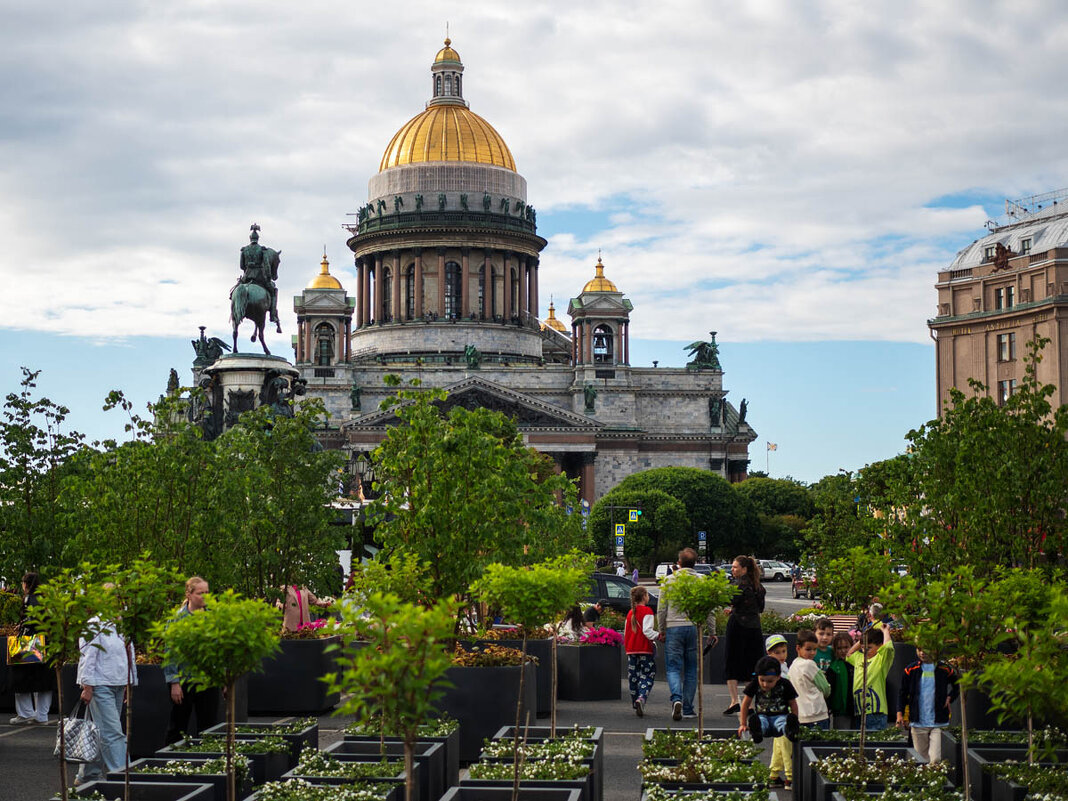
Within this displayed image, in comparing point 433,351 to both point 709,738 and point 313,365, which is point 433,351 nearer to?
point 313,365

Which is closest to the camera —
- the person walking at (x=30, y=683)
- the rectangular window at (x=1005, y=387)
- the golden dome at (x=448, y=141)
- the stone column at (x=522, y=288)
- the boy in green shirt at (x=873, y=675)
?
the boy in green shirt at (x=873, y=675)

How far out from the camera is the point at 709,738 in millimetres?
13086

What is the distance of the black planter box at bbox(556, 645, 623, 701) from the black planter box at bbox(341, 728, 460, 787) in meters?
7.78

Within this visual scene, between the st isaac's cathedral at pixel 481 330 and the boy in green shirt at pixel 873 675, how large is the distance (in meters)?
80.0

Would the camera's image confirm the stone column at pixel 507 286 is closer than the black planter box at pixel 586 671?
No

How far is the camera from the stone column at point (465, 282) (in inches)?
4227

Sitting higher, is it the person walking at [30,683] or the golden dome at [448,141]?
the golden dome at [448,141]

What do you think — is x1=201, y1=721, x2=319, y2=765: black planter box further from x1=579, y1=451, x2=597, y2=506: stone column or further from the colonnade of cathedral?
the colonnade of cathedral

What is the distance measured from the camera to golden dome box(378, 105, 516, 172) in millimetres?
106375

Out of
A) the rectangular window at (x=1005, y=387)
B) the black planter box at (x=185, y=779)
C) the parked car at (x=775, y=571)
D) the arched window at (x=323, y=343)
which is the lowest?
the parked car at (x=775, y=571)

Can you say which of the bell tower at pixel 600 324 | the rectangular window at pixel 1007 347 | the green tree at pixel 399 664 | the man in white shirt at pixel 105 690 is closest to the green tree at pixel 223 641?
the green tree at pixel 399 664

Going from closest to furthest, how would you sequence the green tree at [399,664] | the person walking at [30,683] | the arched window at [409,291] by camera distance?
the green tree at [399,664], the person walking at [30,683], the arched window at [409,291]

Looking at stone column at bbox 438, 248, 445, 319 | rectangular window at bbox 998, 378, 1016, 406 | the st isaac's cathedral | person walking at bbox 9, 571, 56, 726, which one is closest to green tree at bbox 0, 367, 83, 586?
person walking at bbox 9, 571, 56, 726

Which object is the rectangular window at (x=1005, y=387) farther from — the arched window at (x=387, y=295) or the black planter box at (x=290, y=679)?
the black planter box at (x=290, y=679)
